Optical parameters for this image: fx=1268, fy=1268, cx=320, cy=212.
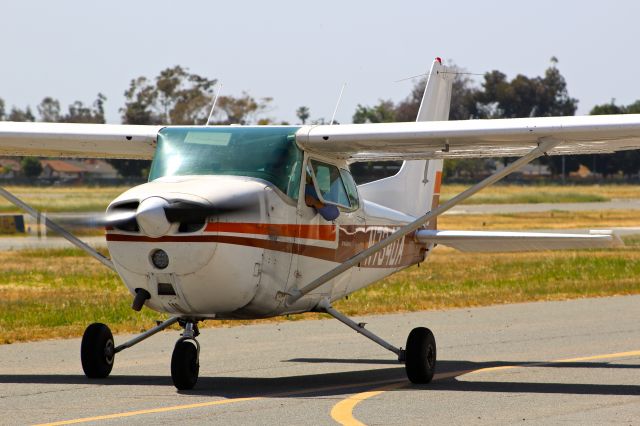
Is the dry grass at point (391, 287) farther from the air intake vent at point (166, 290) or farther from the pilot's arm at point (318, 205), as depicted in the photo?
the air intake vent at point (166, 290)

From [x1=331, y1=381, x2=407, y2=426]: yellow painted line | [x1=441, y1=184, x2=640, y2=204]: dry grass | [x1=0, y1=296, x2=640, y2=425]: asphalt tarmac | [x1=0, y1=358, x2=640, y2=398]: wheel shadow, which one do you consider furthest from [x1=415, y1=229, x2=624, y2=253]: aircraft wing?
[x1=441, y1=184, x2=640, y2=204]: dry grass

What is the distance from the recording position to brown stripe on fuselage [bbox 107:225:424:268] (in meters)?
9.62

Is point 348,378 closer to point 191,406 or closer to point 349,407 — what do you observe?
point 349,407

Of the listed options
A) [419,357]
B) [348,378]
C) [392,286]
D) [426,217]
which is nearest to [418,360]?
[419,357]

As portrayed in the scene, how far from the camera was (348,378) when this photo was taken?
11.3 m

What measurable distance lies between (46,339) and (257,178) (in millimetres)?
4839

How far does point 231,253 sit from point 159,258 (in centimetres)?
57

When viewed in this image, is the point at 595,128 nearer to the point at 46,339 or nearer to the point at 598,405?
the point at 598,405

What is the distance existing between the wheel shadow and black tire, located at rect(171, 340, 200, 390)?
0.28 feet

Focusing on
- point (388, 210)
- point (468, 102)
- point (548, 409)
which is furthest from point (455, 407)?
point (468, 102)

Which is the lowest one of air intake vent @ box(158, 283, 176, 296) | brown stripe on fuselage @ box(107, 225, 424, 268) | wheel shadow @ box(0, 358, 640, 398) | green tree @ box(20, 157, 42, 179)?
wheel shadow @ box(0, 358, 640, 398)

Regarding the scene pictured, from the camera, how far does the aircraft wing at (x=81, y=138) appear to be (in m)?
12.3

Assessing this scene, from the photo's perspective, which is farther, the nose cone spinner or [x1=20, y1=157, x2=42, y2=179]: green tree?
[x1=20, y1=157, x2=42, y2=179]: green tree

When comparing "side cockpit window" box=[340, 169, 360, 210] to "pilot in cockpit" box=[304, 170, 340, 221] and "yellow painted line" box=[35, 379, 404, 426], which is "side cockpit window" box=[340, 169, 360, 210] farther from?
"yellow painted line" box=[35, 379, 404, 426]
